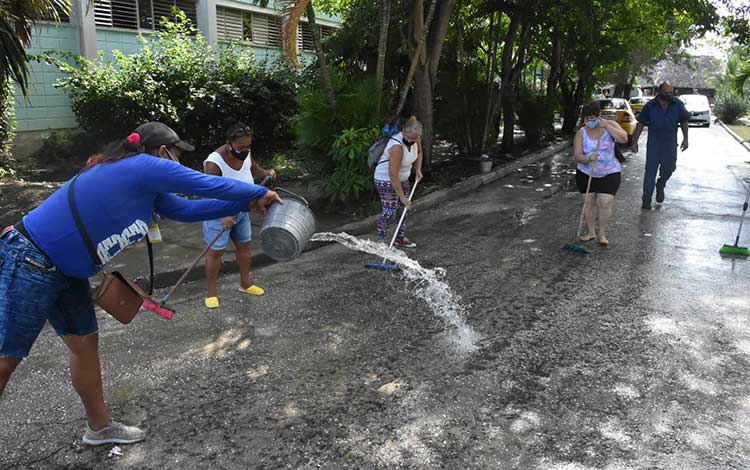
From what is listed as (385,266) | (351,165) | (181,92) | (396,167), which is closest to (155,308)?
(385,266)

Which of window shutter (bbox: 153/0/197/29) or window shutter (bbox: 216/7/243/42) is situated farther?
window shutter (bbox: 216/7/243/42)

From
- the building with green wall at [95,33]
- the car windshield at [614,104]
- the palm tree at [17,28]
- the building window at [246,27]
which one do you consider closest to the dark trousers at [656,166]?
the building with green wall at [95,33]

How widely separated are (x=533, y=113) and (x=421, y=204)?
9.61 metres

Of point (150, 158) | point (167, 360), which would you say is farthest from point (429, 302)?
point (150, 158)

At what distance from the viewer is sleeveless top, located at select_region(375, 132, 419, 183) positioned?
22.3 feet

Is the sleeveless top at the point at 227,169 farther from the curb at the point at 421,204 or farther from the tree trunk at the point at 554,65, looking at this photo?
the tree trunk at the point at 554,65

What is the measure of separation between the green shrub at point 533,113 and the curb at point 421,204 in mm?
681

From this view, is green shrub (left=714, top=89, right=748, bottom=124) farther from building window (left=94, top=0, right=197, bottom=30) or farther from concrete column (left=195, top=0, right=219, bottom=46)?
building window (left=94, top=0, right=197, bottom=30)

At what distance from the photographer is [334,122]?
31.5 feet

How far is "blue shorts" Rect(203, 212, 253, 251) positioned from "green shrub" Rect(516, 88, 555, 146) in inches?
541

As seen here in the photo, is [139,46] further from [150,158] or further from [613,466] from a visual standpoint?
[613,466]

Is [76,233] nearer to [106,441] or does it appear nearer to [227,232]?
[106,441]

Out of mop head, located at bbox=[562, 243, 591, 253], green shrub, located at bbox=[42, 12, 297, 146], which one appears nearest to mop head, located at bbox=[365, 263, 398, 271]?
mop head, located at bbox=[562, 243, 591, 253]

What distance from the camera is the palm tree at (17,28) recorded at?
765 cm
